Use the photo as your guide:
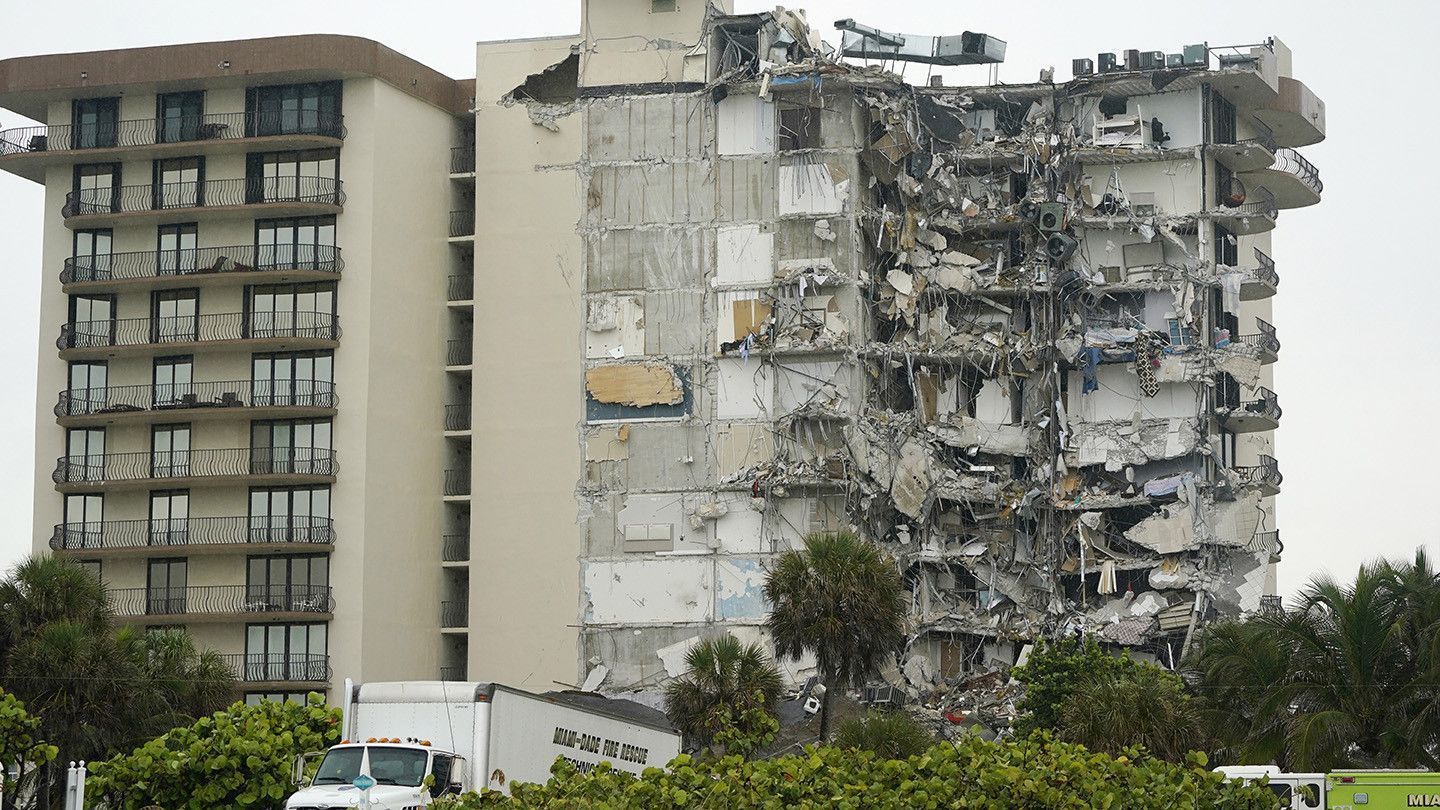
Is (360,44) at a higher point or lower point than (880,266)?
higher

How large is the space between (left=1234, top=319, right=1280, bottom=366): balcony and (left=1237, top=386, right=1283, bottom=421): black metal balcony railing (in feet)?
4.25

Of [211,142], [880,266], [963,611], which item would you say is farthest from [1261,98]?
[211,142]

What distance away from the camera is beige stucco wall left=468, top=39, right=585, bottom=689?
82625 millimetres

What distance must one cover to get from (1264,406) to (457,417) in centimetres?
3096

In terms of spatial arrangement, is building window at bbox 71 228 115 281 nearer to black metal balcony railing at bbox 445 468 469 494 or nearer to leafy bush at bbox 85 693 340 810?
black metal balcony railing at bbox 445 468 469 494

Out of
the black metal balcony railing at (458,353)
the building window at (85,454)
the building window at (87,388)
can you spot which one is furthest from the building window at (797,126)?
the building window at (85,454)

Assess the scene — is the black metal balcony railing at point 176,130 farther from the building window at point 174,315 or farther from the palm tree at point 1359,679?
the palm tree at point 1359,679

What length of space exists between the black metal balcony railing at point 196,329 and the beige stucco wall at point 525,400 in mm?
6359

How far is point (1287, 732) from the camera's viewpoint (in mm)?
53844

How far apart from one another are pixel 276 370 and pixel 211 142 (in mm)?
8967

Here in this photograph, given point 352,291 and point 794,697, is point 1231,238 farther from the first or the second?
point 352,291

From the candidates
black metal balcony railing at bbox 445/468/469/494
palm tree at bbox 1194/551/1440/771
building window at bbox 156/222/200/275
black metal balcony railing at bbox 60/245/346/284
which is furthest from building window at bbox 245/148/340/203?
palm tree at bbox 1194/551/1440/771

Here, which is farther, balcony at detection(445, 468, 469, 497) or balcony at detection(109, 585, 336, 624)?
balcony at detection(445, 468, 469, 497)

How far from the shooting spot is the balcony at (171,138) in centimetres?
8381
